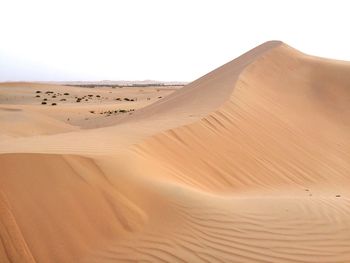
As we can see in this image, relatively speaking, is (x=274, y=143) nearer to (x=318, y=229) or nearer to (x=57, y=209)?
(x=318, y=229)

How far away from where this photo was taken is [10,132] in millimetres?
12258

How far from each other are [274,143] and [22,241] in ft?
20.2

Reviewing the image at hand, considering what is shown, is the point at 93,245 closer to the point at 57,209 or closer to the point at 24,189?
the point at 57,209

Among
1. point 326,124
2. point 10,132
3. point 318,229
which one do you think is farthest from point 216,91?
point 318,229

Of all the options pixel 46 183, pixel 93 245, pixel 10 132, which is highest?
pixel 46 183

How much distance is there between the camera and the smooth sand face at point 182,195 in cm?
387

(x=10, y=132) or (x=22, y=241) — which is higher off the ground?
(x=22, y=241)

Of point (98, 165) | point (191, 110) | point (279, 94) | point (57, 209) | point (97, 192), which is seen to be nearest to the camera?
point (57, 209)

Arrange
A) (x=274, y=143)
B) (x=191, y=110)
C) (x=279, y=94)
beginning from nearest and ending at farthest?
(x=274, y=143), (x=191, y=110), (x=279, y=94)

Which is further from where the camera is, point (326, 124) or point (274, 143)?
point (326, 124)

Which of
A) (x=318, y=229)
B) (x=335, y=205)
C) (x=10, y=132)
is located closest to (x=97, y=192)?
(x=318, y=229)

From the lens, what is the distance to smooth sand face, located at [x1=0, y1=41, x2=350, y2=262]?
3.87 metres

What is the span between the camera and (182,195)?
192 inches

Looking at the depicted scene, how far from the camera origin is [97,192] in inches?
183
